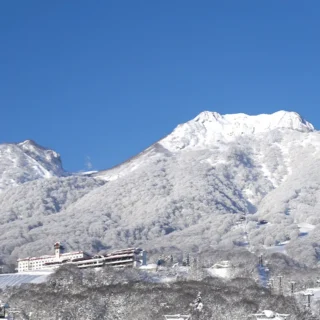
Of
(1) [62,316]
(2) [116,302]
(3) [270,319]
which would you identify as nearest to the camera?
(3) [270,319]

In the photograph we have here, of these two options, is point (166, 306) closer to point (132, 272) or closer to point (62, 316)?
point (62, 316)

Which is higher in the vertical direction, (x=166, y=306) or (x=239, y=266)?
(x=239, y=266)

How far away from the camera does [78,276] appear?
171125 millimetres

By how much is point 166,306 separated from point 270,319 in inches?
1309

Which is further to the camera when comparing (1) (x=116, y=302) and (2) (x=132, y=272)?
(2) (x=132, y=272)

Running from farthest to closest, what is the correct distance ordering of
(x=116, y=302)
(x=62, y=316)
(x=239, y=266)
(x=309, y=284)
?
(x=239, y=266) → (x=309, y=284) → (x=116, y=302) → (x=62, y=316)

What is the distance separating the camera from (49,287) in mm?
155500

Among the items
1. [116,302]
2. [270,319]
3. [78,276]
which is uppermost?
[78,276]

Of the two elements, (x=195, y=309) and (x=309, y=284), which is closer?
(x=195, y=309)

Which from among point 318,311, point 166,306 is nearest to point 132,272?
point 318,311

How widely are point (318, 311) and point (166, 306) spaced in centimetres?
3483

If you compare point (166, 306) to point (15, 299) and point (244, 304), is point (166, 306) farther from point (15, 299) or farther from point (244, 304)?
point (15, 299)

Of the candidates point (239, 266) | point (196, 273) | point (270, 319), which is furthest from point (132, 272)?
point (270, 319)

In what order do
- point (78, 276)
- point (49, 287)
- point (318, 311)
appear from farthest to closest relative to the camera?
point (78, 276)
point (49, 287)
point (318, 311)
